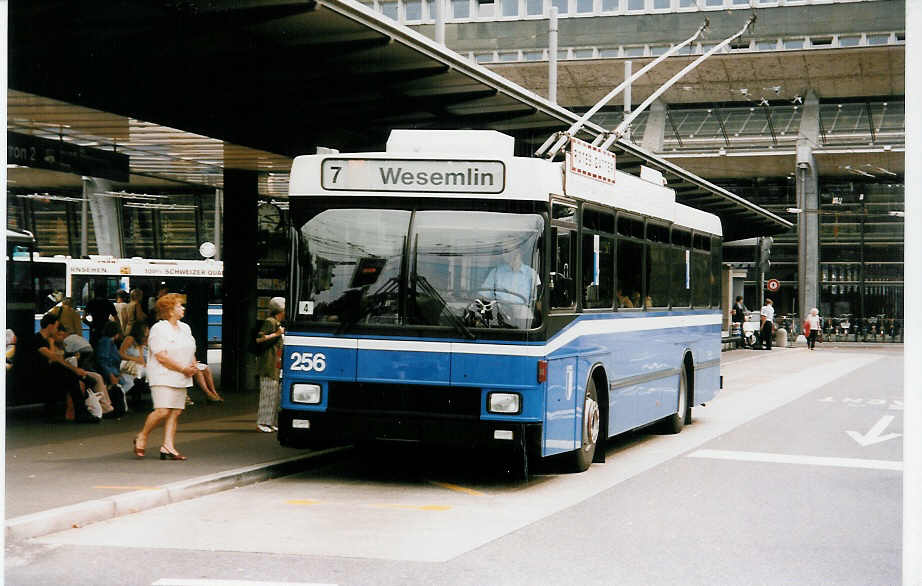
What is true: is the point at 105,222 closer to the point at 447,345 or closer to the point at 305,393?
the point at 305,393

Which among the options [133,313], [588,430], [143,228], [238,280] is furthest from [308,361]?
[143,228]

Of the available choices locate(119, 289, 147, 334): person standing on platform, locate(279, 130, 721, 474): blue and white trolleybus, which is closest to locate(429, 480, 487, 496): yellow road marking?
locate(279, 130, 721, 474): blue and white trolleybus

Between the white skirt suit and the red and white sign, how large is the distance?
153 inches

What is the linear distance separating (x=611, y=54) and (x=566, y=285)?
3827 cm

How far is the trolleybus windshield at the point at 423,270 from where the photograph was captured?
416 inches

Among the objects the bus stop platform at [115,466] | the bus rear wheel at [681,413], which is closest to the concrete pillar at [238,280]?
the bus stop platform at [115,466]

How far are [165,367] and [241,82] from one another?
180 inches

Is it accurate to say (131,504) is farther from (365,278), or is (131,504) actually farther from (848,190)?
(848,190)

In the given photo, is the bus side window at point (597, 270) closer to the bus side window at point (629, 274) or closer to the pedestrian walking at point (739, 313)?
the bus side window at point (629, 274)

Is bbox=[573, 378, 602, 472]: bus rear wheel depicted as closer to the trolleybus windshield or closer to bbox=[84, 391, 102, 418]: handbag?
the trolleybus windshield

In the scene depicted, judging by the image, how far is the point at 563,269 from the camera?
442 inches

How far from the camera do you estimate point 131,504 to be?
952 centimetres

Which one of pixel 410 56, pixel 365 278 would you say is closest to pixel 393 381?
pixel 365 278

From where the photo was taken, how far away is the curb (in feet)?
27.9
